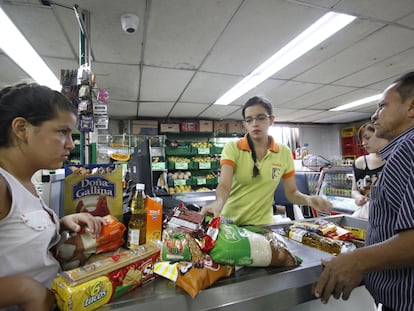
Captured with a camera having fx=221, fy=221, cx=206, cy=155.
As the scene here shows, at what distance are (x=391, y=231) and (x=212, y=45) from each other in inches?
97.2

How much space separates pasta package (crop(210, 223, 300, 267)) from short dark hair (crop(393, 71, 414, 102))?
676mm

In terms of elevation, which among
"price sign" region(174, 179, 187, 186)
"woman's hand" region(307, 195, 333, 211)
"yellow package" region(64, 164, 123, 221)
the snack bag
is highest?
"yellow package" region(64, 164, 123, 221)

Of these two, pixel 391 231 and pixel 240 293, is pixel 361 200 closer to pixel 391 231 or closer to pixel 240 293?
pixel 391 231

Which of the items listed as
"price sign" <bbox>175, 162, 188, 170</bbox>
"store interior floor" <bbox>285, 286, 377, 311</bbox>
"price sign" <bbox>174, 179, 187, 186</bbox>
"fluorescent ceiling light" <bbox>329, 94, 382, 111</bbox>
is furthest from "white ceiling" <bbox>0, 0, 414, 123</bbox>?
"price sign" <bbox>174, 179, 187, 186</bbox>

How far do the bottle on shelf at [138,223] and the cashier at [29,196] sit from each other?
133 mm

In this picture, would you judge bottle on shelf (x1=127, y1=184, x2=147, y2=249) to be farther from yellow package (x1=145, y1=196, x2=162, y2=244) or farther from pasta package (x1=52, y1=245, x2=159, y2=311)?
pasta package (x1=52, y1=245, x2=159, y2=311)

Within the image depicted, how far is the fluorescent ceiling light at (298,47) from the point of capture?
7.40 feet

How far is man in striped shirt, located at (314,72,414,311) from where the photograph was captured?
579 millimetres

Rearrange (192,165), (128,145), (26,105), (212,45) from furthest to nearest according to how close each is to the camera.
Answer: (192,165)
(128,145)
(212,45)
(26,105)

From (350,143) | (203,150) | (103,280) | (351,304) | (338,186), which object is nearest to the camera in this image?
(103,280)

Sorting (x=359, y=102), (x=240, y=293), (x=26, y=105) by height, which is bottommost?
(x=240, y=293)

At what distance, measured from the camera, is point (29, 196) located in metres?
0.60

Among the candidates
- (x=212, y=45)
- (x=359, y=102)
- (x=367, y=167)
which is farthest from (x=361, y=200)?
(x=359, y=102)

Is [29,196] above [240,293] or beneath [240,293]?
above
